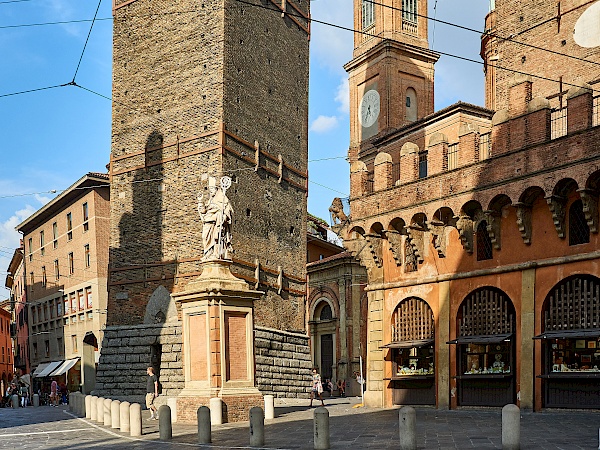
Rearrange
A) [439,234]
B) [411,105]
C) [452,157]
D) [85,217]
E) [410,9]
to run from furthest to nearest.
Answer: [410,9] < [411,105] < [85,217] < [452,157] < [439,234]

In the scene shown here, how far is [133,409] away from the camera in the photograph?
653 inches

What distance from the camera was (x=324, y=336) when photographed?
1796 inches

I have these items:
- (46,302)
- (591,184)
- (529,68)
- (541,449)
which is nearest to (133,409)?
(541,449)

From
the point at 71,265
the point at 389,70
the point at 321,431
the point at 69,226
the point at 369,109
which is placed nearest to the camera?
the point at 321,431

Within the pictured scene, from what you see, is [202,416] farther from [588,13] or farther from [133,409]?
[588,13]

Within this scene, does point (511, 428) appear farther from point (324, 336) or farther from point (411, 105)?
point (411, 105)

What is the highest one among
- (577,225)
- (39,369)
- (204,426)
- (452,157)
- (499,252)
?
(452,157)

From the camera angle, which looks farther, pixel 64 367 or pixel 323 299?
pixel 323 299


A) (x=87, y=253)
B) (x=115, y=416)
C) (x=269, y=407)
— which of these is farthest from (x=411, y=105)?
(x=115, y=416)

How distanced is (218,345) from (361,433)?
4346 mm

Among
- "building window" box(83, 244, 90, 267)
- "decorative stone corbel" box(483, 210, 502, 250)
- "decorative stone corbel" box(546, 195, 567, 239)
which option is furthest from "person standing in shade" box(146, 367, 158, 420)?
"building window" box(83, 244, 90, 267)

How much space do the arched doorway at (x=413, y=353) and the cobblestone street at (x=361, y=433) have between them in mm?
1890

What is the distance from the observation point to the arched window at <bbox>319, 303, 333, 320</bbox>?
4581 centimetres

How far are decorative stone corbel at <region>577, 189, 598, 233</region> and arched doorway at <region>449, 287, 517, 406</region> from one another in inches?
132
